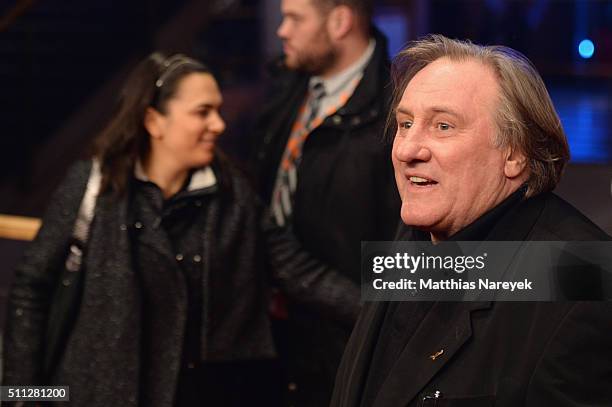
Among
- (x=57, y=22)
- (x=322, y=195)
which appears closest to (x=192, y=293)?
(x=322, y=195)

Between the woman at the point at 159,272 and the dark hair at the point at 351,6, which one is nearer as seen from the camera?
the woman at the point at 159,272

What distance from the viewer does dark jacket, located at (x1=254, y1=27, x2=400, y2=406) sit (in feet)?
9.14

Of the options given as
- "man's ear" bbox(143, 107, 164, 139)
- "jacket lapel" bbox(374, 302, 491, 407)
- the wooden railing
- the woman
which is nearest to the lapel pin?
"jacket lapel" bbox(374, 302, 491, 407)

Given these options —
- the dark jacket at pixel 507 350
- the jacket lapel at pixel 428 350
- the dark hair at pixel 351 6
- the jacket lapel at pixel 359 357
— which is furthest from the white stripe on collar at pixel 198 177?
the jacket lapel at pixel 428 350

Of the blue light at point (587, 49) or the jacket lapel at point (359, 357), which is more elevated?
the blue light at point (587, 49)

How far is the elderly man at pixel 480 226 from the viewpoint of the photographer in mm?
1514

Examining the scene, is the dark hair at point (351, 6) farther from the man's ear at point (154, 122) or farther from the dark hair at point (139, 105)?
the man's ear at point (154, 122)

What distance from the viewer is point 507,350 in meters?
1.57

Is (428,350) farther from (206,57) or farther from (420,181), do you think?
(206,57)

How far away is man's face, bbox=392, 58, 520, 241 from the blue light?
118 centimetres

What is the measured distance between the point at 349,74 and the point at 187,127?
0.62 m

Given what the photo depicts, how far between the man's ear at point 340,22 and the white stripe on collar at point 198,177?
662 millimetres

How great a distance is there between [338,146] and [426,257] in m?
1.11

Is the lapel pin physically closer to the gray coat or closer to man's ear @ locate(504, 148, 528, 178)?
man's ear @ locate(504, 148, 528, 178)
